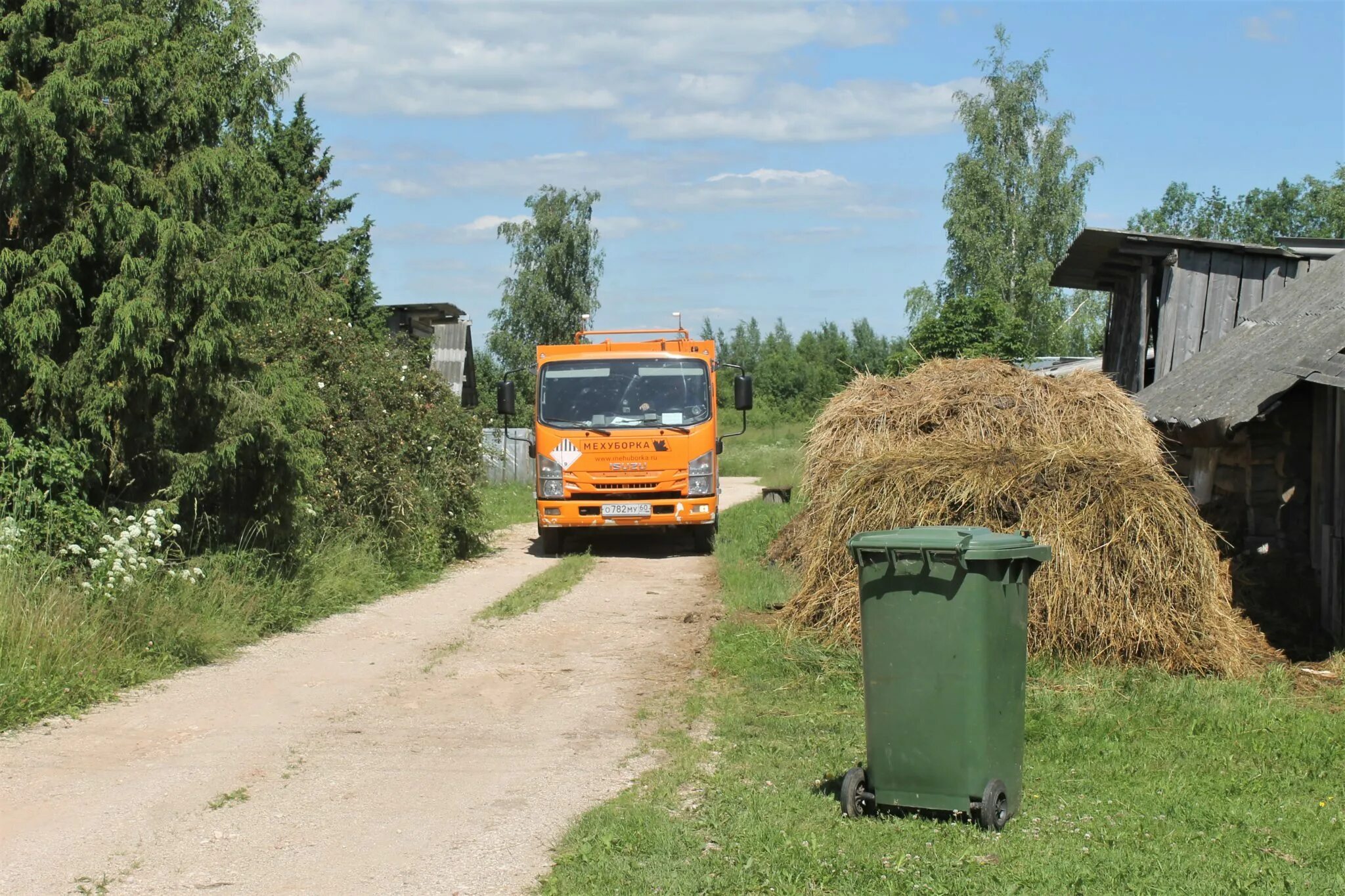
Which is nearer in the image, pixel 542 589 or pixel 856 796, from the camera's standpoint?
pixel 856 796

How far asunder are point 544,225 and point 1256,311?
4026 centimetres

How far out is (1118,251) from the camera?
44.6 ft

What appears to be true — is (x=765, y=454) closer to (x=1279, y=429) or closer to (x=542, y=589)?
(x=542, y=589)

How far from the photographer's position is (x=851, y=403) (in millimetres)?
10672

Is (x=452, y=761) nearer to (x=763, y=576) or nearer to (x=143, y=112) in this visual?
(x=143, y=112)

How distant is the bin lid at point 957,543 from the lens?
528 centimetres

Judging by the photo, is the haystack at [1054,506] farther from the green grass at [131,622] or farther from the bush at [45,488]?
the bush at [45,488]

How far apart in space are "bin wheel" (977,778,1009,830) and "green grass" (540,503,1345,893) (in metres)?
0.07

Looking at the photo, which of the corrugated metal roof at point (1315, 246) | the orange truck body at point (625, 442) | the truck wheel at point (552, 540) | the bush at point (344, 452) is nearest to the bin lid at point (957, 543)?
the bush at point (344, 452)

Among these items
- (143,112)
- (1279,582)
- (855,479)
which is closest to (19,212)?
(143,112)

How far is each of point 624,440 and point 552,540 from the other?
187cm

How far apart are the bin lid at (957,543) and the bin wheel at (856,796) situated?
0.95 metres

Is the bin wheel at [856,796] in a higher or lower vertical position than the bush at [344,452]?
lower

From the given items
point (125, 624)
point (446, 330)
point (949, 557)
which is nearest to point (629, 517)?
point (125, 624)
